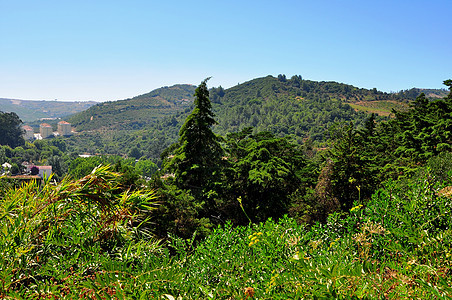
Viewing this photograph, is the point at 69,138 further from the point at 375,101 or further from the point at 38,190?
the point at 38,190

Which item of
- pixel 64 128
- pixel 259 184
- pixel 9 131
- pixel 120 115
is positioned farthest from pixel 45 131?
pixel 259 184

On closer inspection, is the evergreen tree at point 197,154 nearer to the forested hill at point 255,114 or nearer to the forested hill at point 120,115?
the forested hill at point 255,114

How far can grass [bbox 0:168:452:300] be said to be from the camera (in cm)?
223

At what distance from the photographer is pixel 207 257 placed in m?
3.50

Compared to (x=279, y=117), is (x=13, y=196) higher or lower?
lower

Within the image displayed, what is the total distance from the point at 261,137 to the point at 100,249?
13.7m

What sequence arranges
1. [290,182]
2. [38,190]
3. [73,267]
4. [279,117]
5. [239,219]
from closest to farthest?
[73,267] → [38,190] → [239,219] → [290,182] → [279,117]

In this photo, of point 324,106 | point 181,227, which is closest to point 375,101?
point 324,106

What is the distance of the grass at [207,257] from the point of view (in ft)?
7.30

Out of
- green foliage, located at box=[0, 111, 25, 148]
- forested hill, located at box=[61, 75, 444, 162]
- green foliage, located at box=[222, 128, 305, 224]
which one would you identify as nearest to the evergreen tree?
green foliage, located at box=[222, 128, 305, 224]

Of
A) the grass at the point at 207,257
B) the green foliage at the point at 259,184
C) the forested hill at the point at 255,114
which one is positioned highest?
the forested hill at the point at 255,114

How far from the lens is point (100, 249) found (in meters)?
3.19

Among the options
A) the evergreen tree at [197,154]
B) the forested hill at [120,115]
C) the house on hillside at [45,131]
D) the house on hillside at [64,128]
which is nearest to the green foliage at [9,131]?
the house on hillside at [64,128]

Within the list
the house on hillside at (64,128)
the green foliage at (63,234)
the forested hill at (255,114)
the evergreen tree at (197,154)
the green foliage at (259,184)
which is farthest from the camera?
the house on hillside at (64,128)
